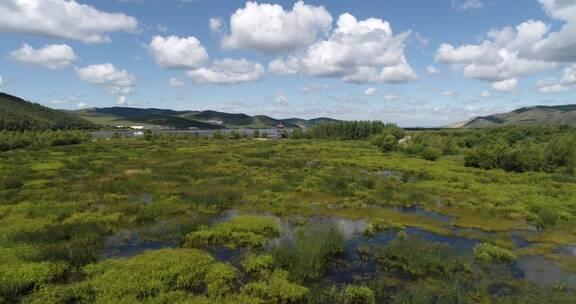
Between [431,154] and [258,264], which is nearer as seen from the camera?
[258,264]

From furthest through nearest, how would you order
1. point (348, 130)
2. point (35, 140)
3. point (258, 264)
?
point (348, 130) < point (35, 140) < point (258, 264)

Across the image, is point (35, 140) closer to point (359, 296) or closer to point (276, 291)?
point (276, 291)

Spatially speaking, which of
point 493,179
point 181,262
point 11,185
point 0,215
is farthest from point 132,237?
point 493,179

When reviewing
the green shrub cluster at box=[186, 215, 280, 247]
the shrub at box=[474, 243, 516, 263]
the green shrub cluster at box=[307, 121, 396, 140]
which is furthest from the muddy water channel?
the green shrub cluster at box=[307, 121, 396, 140]

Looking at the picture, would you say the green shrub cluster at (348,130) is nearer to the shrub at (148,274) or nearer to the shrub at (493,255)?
the shrub at (493,255)

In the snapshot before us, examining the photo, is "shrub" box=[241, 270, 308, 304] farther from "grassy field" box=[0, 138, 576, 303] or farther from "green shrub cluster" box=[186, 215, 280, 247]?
"green shrub cluster" box=[186, 215, 280, 247]

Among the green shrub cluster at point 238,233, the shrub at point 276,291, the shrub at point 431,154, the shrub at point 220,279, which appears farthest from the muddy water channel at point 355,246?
the shrub at point 431,154

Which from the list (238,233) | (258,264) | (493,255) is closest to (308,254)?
(258,264)
